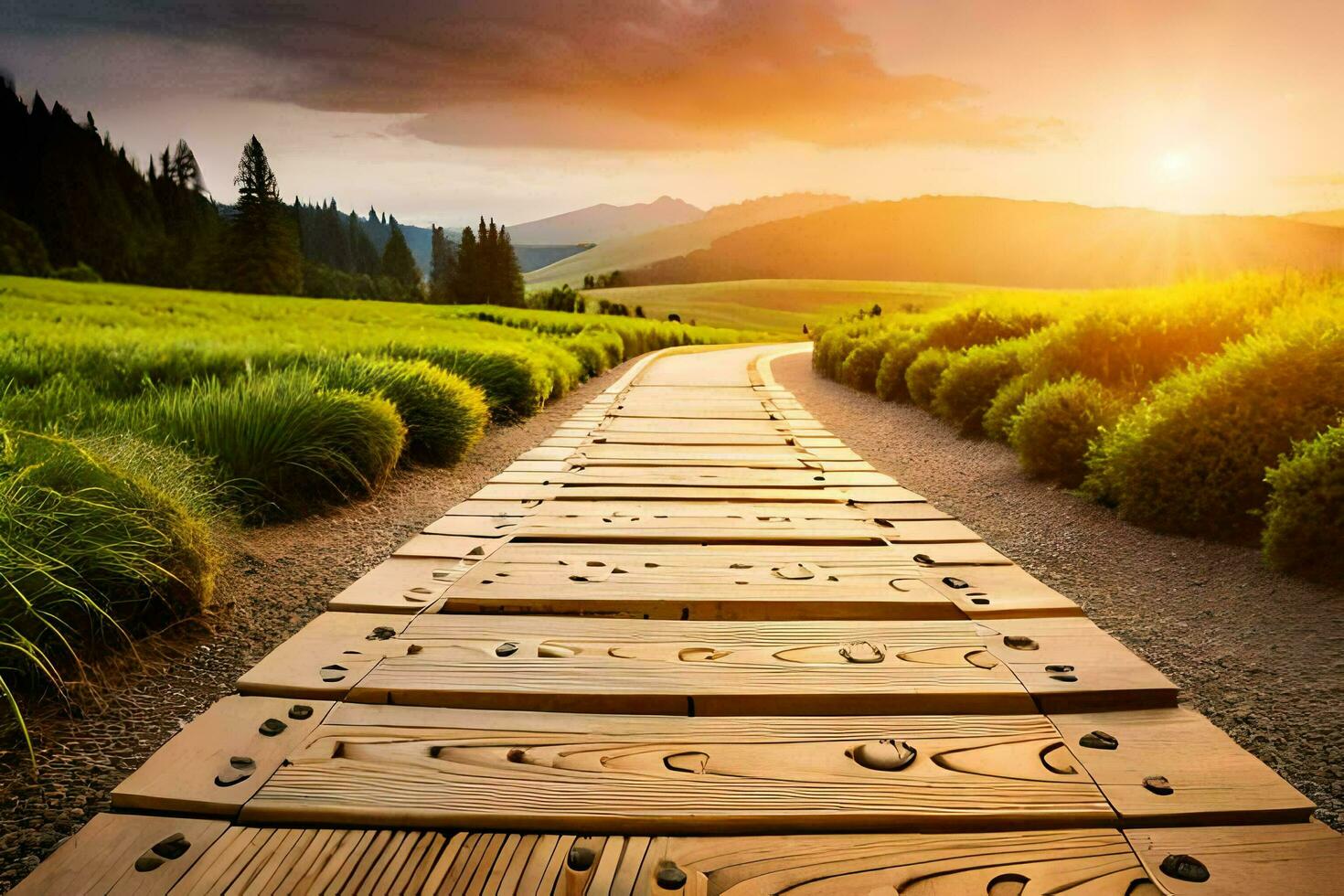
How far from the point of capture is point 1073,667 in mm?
1760

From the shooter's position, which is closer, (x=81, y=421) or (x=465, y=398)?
(x=81, y=421)

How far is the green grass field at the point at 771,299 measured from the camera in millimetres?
60188

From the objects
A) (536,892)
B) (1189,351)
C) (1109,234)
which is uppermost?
(1109,234)

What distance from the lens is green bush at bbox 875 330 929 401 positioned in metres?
10.4

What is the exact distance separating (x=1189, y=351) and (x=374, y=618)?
7.45 m

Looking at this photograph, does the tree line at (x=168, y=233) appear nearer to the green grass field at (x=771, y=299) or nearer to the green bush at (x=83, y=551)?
the green grass field at (x=771, y=299)

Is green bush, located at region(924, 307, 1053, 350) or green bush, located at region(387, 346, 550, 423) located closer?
green bush, located at region(387, 346, 550, 423)

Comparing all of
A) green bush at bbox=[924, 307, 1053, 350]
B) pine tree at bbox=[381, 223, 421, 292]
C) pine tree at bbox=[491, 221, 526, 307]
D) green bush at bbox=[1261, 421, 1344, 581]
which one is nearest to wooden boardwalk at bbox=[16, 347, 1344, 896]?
green bush at bbox=[1261, 421, 1344, 581]

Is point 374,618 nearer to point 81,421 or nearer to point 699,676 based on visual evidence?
point 699,676

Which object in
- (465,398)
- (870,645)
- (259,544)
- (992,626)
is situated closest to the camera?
(870,645)

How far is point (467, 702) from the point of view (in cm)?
164

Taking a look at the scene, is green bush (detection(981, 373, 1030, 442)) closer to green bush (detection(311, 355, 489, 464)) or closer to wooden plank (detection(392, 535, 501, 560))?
green bush (detection(311, 355, 489, 464))

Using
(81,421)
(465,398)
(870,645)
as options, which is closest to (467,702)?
(870,645)

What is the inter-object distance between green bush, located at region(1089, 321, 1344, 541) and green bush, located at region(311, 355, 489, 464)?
457 centimetres
